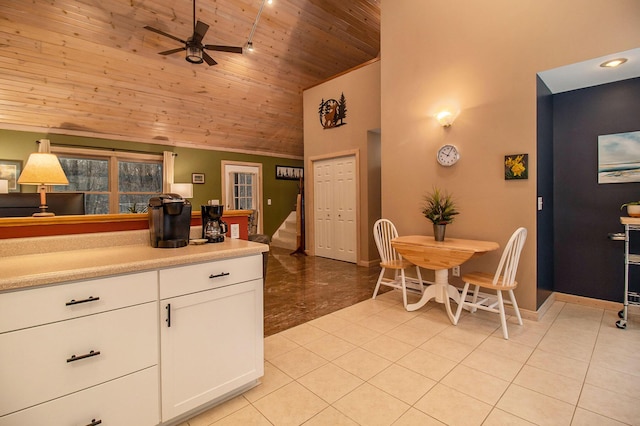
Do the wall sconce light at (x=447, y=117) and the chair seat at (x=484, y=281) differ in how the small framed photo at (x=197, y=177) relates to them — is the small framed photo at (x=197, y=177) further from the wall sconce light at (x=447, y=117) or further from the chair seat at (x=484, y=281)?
the chair seat at (x=484, y=281)

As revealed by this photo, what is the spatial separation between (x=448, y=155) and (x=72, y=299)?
3282 mm

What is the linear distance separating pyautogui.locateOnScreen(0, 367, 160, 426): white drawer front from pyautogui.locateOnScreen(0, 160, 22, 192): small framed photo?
4853 millimetres

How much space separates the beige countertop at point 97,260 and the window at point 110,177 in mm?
4004

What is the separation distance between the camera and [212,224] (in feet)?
6.63

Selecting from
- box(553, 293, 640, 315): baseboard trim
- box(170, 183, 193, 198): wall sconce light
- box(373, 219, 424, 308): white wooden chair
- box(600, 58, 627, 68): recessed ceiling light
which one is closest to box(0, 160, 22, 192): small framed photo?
box(170, 183, 193, 198): wall sconce light

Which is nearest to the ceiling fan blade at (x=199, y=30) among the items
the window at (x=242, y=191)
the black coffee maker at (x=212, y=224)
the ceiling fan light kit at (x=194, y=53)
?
the ceiling fan light kit at (x=194, y=53)

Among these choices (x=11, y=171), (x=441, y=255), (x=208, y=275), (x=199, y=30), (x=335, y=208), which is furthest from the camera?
(x=335, y=208)

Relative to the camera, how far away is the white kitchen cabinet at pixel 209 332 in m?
1.50

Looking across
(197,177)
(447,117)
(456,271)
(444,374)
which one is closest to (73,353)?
(444,374)

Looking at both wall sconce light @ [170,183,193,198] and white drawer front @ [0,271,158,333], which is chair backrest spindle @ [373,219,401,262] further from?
wall sconce light @ [170,183,193,198]

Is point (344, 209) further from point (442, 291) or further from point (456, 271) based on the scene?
point (442, 291)

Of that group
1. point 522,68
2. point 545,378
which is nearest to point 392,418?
point 545,378

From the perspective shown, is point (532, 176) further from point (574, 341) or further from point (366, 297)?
point (366, 297)

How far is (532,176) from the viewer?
2811 mm
